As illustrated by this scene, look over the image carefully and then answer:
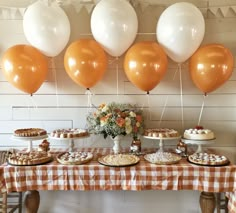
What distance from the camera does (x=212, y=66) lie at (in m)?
1.75

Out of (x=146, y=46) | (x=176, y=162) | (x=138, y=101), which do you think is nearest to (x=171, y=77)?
(x=138, y=101)

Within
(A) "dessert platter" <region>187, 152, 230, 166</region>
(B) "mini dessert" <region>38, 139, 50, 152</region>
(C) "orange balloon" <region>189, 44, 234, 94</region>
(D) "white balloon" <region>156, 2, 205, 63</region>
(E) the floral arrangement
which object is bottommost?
(A) "dessert platter" <region>187, 152, 230, 166</region>

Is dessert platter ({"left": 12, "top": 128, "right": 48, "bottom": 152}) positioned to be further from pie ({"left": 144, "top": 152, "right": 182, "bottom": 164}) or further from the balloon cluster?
pie ({"left": 144, "top": 152, "right": 182, "bottom": 164})

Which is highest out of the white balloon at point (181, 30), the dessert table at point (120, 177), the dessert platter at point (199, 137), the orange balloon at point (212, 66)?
the white balloon at point (181, 30)

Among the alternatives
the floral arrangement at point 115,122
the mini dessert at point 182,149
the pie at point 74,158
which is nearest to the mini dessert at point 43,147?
the pie at point 74,158

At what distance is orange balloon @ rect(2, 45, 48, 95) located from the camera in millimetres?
1789

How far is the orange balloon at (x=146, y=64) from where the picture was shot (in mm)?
1733

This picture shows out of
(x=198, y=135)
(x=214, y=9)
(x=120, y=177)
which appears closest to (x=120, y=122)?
(x=120, y=177)

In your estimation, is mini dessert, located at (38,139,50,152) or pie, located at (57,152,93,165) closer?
pie, located at (57,152,93,165)

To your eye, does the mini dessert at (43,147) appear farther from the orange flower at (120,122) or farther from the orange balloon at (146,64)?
the orange balloon at (146,64)

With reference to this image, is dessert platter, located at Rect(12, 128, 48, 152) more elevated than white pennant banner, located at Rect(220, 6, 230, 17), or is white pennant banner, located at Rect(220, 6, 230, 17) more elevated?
white pennant banner, located at Rect(220, 6, 230, 17)

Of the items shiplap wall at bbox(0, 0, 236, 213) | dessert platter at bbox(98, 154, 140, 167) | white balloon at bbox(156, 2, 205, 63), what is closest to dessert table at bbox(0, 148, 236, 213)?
dessert platter at bbox(98, 154, 140, 167)

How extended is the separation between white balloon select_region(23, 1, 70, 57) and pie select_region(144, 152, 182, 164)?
1034mm

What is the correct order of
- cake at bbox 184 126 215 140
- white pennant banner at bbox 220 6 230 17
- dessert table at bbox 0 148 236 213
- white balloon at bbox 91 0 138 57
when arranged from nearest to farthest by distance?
dessert table at bbox 0 148 236 213 < white balloon at bbox 91 0 138 57 < cake at bbox 184 126 215 140 < white pennant banner at bbox 220 6 230 17
